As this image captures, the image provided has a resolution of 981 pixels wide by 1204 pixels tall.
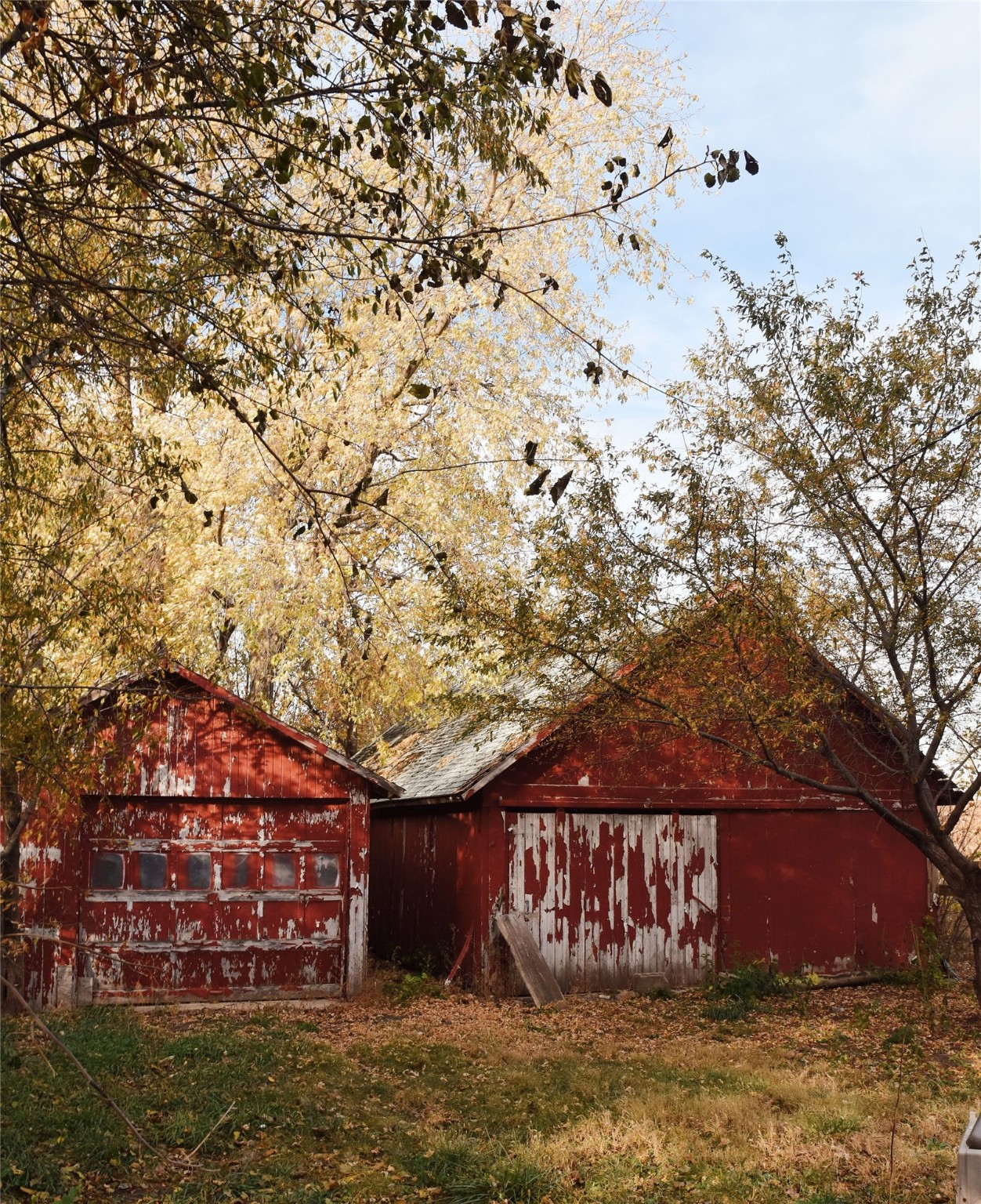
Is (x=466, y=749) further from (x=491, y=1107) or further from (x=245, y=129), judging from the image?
(x=245, y=129)

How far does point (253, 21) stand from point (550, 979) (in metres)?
13.2

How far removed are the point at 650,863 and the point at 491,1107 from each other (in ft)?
26.6

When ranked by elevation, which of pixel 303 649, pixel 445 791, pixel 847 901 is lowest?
pixel 847 901

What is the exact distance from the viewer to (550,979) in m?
15.9

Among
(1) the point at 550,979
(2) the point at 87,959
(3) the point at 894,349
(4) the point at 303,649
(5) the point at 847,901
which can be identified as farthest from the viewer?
(4) the point at 303,649

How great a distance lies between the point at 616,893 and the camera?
17.2m

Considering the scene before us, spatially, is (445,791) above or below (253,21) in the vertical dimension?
below

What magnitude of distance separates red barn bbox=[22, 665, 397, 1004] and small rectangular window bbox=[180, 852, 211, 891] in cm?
1

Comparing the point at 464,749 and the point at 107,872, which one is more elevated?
the point at 464,749

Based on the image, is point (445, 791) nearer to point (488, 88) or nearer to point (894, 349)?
point (894, 349)

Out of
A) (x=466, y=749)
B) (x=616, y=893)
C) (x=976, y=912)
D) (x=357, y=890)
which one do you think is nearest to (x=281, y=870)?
(x=357, y=890)

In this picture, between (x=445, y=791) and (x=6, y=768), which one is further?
(x=445, y=791)

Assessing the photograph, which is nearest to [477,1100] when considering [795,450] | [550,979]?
[550,979]

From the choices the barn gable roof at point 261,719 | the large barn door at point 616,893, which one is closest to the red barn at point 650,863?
the large barn door at point 616,893
